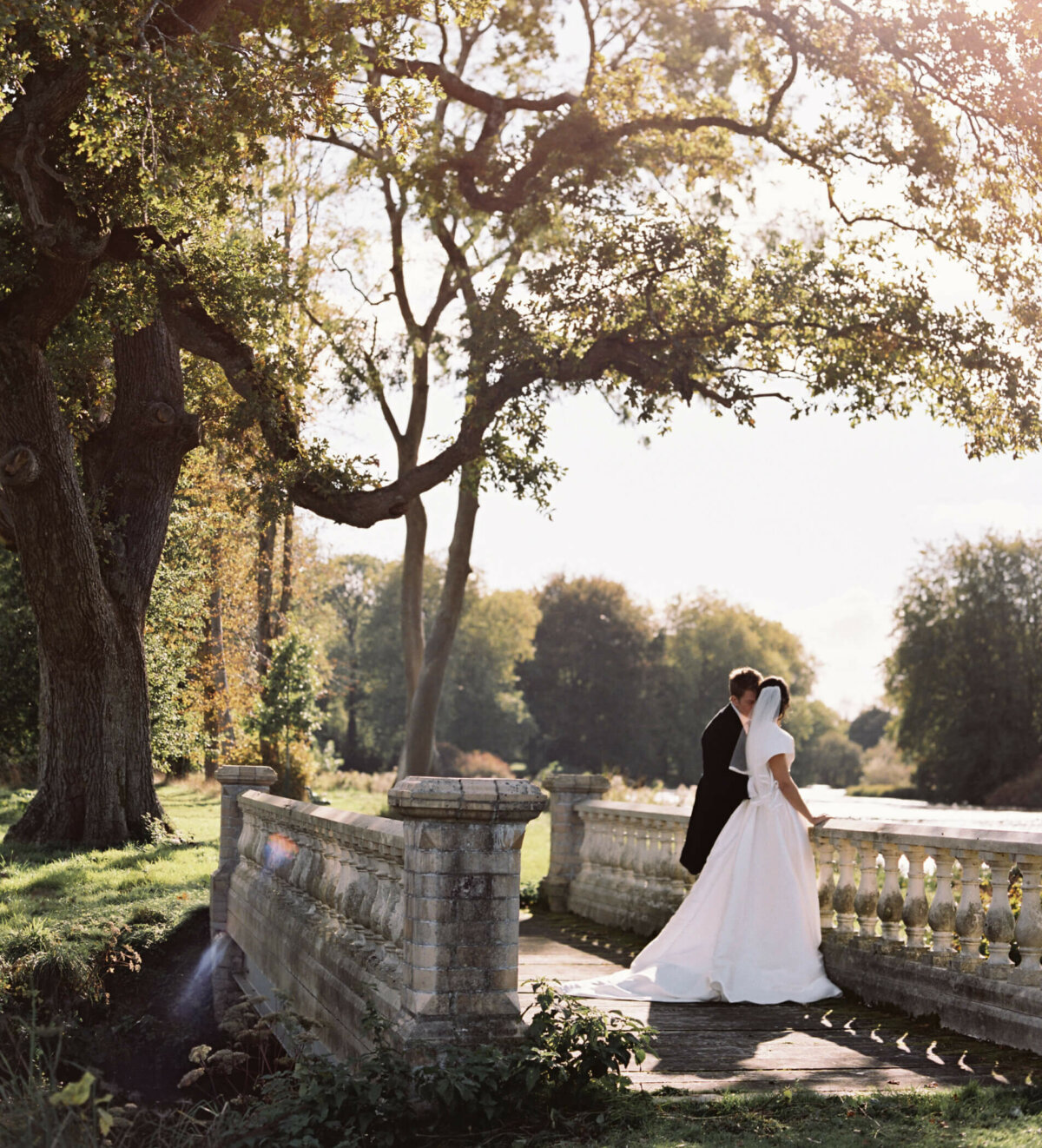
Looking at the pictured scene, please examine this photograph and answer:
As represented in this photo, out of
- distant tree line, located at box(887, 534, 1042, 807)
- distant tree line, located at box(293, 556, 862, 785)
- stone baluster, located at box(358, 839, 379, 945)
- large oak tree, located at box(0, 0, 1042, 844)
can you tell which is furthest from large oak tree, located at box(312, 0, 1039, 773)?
distant tree line, located at box(293, 556, 862, 785)

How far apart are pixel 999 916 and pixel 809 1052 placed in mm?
1388

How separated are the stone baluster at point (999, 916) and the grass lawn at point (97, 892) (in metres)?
8.32

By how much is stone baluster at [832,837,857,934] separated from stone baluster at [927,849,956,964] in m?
1.07

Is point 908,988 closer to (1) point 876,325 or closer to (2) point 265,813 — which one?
(2) point 265,813

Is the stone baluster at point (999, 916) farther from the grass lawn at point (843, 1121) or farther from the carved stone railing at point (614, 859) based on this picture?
the carved stone railing at point (614, 859)

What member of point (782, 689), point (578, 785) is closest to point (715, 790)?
point (782, 689)

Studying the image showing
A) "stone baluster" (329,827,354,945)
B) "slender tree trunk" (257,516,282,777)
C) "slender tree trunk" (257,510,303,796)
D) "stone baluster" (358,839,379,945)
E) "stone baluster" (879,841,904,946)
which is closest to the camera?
"stone baluster" (358,839,379,945)

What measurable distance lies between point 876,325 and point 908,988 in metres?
12.1

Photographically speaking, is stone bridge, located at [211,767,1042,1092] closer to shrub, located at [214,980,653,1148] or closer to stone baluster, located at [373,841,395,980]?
stone baluster, located at [373,841,395,980]

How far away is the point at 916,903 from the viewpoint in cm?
827

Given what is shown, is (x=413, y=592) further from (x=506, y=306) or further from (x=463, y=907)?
(x=463, y=907)

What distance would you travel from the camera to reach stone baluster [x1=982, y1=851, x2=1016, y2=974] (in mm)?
7363

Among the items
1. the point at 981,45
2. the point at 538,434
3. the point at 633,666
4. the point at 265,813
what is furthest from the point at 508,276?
the point at 633,666

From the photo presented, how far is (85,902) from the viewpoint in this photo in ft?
43.9
